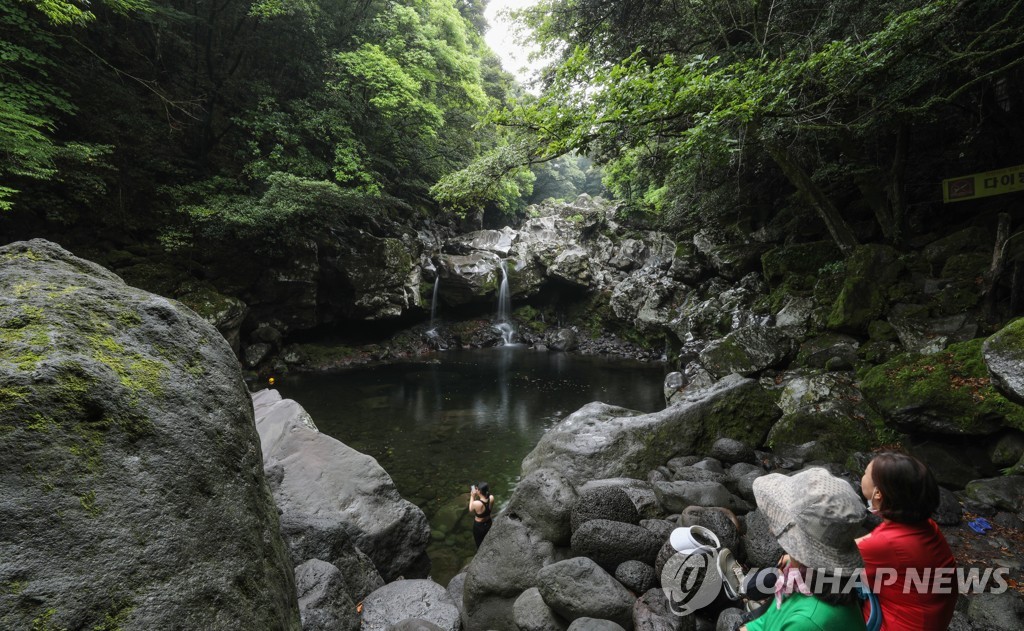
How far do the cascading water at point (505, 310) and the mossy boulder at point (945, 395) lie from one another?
1989 centimetres

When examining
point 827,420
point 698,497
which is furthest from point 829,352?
point 698,497

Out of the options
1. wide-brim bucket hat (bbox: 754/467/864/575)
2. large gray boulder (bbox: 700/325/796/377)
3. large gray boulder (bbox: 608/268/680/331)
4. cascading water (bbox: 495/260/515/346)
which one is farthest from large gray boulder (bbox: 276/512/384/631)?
cascading water (bbox: 495/260/515/346)

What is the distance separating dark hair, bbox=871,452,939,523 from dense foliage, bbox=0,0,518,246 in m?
14.4

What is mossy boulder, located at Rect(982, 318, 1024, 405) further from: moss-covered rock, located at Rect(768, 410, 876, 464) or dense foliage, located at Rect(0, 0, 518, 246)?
dense foliage, located at Rect(0, 0, 518, 246)

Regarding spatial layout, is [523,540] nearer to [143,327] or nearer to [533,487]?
[533,487]

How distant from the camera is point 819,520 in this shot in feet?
5.94

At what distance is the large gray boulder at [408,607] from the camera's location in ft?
13.1

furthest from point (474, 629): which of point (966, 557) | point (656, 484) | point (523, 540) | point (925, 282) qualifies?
point (925, 282)

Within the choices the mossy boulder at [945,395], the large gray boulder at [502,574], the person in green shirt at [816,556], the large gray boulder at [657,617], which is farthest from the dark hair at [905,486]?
the mossy boulder at [945,395]

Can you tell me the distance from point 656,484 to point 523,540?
1859mm

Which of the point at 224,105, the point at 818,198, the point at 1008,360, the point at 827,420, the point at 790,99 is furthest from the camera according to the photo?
the point at 224,105

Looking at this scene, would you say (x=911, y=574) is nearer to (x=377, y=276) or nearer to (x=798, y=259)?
(x=798, y=259)

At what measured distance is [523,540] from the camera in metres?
4.66

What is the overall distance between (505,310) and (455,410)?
525 inches
